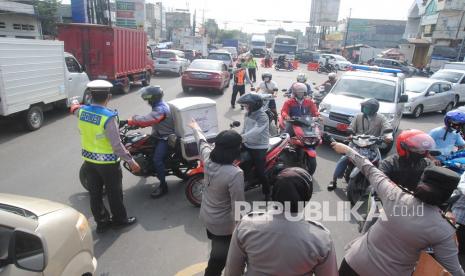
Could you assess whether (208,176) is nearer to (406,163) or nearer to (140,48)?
(406,163)

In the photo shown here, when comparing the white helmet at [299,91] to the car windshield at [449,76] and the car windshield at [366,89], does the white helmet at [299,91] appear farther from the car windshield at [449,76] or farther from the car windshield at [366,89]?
the car windshield at [449,76]

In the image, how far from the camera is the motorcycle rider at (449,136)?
15.5 feet

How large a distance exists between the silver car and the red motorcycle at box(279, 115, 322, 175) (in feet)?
25.9

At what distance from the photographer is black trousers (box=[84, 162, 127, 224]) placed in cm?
402

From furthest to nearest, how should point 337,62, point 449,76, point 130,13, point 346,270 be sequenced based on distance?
point 130,13 → point 337,62 → point 449,76 → point 346,270

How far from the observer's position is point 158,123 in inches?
203

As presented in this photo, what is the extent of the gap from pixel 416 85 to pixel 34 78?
13093 mm

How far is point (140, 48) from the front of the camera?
16.0 metres

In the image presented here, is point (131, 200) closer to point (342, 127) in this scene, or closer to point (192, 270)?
point (192, 270)

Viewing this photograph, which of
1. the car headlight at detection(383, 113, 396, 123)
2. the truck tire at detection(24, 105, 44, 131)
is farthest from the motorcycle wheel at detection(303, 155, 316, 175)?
the truck tire at detection(24, 105, 44, 131)

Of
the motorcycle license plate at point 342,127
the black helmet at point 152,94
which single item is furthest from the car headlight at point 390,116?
the black helmet at point 152,94

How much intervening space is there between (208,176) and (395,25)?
249ft

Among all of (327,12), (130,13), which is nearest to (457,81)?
(130,13)

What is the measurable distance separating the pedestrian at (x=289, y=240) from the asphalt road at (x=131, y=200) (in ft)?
7.00
